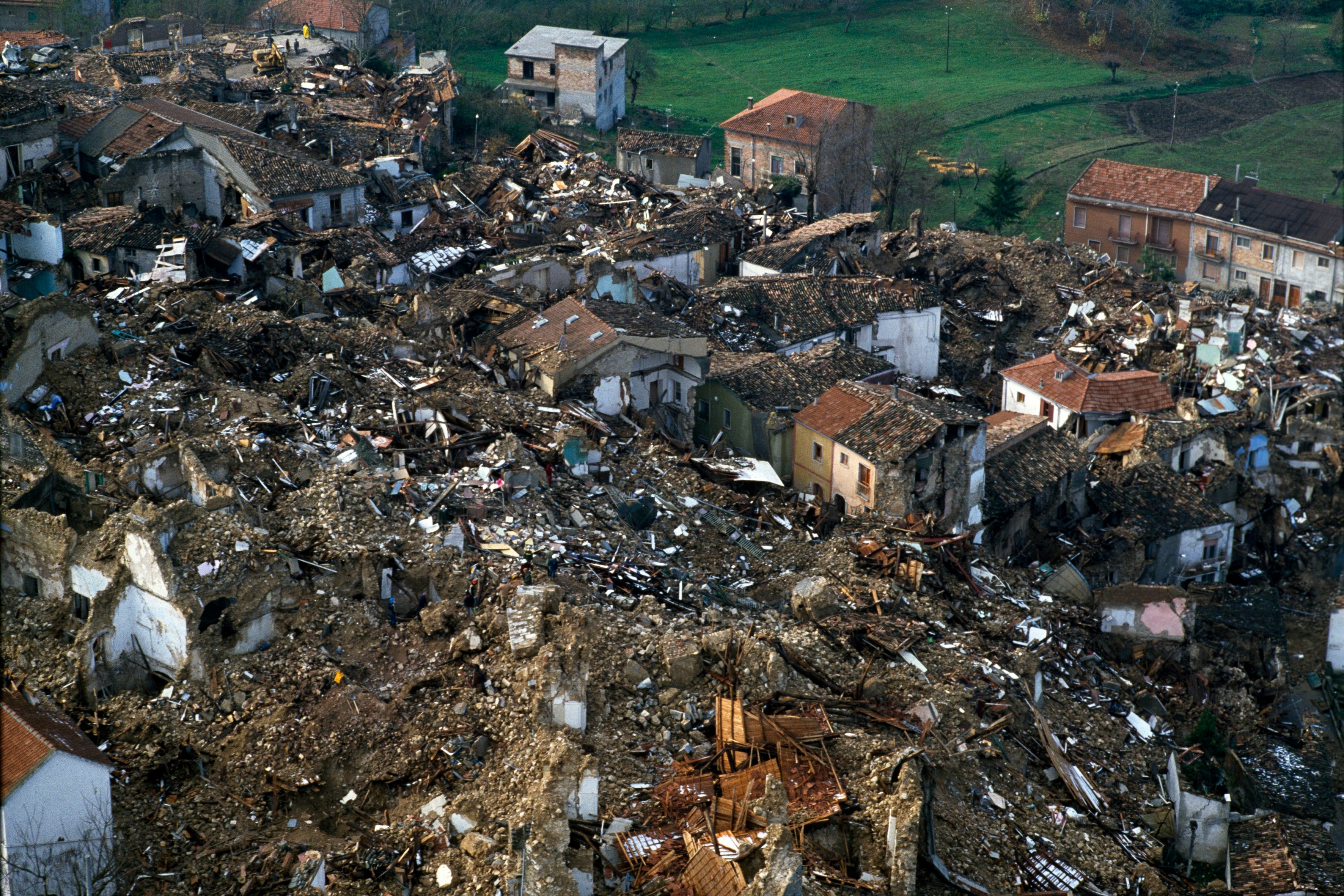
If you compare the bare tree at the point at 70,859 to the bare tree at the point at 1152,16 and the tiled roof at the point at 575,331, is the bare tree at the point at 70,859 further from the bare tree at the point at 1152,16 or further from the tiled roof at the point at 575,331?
the bare tree at the point at 1152,16

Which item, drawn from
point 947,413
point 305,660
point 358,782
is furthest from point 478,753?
point 947,413

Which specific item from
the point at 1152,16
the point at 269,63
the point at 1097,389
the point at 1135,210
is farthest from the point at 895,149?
the point at 1152,16

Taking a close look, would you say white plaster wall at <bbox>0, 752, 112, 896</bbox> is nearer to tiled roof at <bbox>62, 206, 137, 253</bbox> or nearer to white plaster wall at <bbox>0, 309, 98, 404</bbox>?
white plaster wall at <bbox>0, 309, 98, 404</bbox>

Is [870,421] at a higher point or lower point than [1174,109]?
higher

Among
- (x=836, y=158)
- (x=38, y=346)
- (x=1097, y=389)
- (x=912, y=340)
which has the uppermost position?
(x=38, y=346)

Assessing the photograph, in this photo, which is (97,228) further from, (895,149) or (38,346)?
(895,149)

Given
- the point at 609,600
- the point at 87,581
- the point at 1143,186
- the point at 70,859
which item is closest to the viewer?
the point at 70,859

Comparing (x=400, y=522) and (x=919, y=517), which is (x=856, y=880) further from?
(x=919, y=517)
